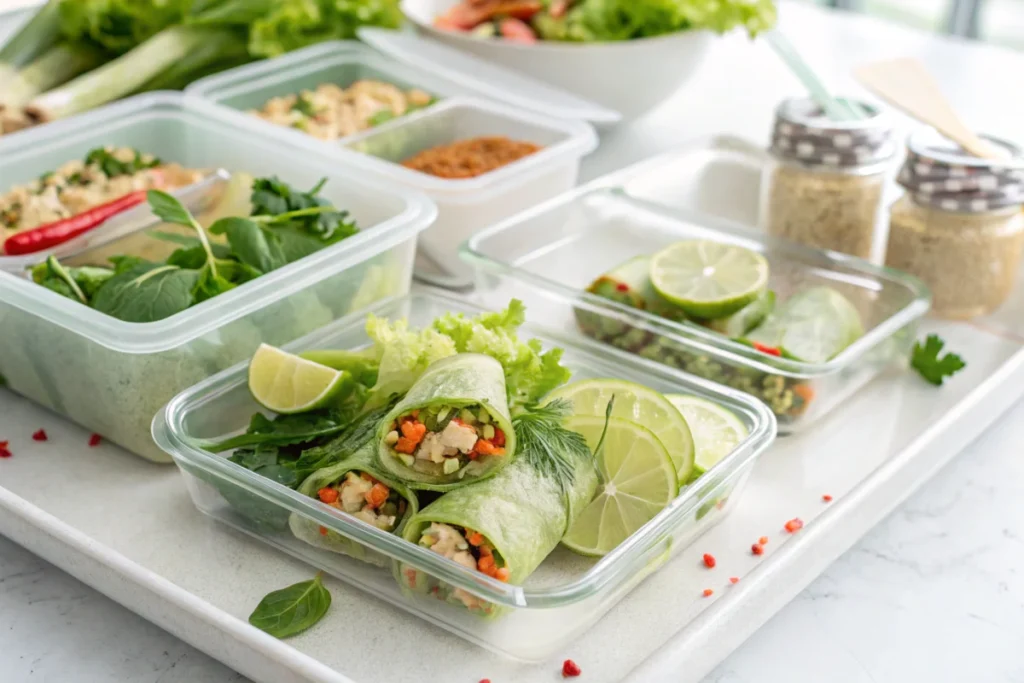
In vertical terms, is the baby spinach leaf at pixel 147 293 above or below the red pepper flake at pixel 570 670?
above

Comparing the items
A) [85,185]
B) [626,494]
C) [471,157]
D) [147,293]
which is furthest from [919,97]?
[85,185]

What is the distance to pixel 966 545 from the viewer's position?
138 cm

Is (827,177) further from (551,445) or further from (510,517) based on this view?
(510,517)

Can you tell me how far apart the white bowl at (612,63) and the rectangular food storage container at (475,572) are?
86 centimetres

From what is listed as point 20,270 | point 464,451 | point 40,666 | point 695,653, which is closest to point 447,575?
point 464,451

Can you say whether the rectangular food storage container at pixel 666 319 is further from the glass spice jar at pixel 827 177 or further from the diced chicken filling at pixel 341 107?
the diced chicken filling at pixel 341 107

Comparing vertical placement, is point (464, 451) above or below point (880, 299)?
above

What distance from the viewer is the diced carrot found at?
1.18m

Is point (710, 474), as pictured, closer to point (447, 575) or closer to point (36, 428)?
point (447, 575)

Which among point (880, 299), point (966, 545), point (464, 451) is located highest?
point (464, 451)

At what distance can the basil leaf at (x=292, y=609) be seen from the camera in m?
1.18

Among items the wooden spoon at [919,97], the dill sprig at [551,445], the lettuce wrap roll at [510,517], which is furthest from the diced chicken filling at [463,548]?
the wooden spoon at [919,97]

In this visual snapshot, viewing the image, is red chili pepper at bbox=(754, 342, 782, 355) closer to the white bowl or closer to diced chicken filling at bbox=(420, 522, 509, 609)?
diced chicken filling at bbox=(420, 522, 509, 609)

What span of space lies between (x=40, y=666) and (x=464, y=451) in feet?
1.56
